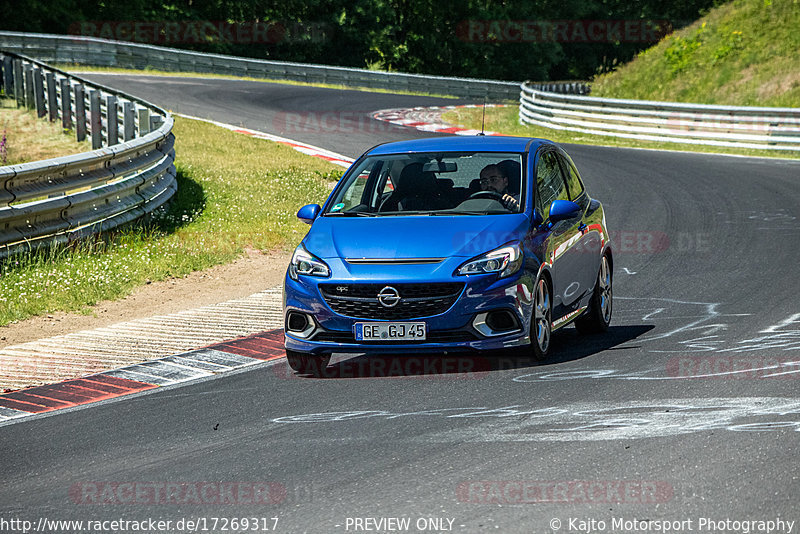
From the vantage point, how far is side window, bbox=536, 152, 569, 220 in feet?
29.4

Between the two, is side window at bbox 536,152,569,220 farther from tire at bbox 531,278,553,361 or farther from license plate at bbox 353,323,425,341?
license plate at bbox 353,323,425,341

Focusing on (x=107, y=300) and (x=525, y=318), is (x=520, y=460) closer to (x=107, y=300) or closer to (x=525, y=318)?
(x=525, y=318)

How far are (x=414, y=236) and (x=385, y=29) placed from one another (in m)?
56.7

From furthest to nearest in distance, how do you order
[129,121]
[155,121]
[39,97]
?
1. [39,97]
2. [129,121]
3. [155,121]

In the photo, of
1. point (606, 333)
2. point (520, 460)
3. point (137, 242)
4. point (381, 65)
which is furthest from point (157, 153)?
point (381, 65)

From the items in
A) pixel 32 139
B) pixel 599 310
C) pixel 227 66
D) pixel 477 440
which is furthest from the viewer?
pixel 227 66

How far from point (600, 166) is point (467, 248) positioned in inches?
625

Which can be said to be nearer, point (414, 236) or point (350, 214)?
point (414, 236)

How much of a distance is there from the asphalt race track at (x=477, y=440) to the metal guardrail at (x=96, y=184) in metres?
4.54

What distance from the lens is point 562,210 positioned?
8.57 meters

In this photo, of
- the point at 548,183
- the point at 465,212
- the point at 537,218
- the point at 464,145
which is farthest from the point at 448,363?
the point at 464,145

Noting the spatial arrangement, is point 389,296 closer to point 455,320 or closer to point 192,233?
point 455,320

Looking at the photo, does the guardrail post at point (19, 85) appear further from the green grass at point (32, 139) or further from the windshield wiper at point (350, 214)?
the windshield wiper at point (350, 214)

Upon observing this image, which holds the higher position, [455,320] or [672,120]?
[455,320]
